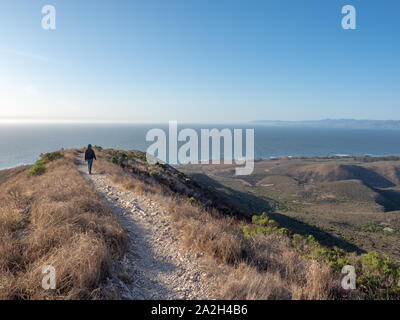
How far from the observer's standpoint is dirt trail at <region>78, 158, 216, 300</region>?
347 cm

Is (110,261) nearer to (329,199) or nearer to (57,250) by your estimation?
(57,250)

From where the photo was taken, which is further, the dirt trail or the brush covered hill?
the dirt trail

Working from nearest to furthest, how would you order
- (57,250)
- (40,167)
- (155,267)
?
(57,250)
(155,267)
(40,167)

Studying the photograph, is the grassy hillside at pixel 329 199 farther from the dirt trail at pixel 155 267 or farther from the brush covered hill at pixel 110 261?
the dirt trail at pixel 155 267

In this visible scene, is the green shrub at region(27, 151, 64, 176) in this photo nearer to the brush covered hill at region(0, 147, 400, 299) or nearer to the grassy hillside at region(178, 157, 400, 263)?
the brush covered hill at region(0, 147, 400, 299)

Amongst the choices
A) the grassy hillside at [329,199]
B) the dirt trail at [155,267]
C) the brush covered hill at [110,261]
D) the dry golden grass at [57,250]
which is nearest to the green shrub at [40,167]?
the brush covered hill at [110,261]

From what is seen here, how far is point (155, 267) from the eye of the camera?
4.35 m

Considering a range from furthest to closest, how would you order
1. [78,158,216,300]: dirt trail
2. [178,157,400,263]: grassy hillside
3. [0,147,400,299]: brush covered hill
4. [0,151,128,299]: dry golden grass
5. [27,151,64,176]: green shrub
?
[178,157,400,263]: grassy hillside, [27,151,64,176]: green shrub, [78,158,216,300]: dirt trail, [0,147,400,299]: brush covered hill, [0,151,128,299]: dry golden grass

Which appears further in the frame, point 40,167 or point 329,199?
point 329,199

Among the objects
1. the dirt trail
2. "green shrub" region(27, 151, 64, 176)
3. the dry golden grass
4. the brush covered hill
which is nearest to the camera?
the dry golden grass

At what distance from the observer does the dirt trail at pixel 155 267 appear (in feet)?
11.4

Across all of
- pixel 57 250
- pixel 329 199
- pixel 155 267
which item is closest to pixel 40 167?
pixel 57 250

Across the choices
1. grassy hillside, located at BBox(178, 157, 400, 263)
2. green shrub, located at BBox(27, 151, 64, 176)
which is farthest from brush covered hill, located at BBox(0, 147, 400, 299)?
grassy hillside, located at BBox(178, 157, 400, 263)

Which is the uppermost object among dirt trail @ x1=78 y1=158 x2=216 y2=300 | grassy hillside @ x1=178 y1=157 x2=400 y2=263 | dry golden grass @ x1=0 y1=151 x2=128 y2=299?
dry golden grass @ x1=0 y1=151 x2=128 y2=299
